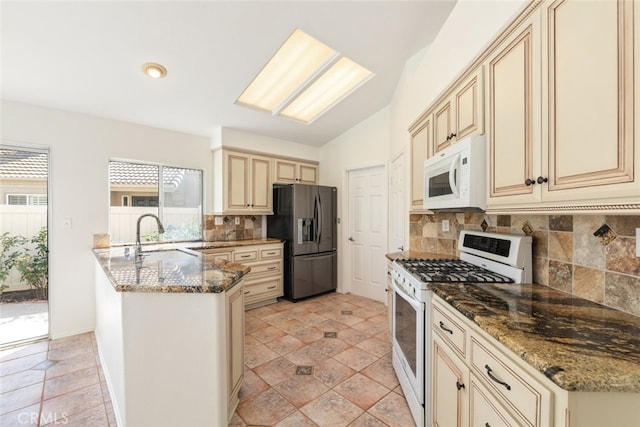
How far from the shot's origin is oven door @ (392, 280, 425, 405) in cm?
156

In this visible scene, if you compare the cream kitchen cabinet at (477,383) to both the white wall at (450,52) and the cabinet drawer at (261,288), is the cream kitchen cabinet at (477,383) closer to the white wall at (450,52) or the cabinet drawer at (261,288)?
the white wall at (450,52)

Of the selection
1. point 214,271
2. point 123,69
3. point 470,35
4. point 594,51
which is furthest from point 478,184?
point 123,69

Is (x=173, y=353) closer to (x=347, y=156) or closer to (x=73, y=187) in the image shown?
(x=73, y=187)

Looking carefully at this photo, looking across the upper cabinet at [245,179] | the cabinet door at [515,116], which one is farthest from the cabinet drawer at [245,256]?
the cabinet door at [515,116]

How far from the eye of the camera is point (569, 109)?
98 centimetres

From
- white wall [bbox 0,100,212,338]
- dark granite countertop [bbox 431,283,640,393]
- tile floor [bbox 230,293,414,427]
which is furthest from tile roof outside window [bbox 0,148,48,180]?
dark granite countertop [bbox 431,283,640,393]

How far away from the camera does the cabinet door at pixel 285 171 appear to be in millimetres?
4266

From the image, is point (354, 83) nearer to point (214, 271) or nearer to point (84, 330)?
point (214, 271)

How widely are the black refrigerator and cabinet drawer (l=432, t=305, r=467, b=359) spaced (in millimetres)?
2689

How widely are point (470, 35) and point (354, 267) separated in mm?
3336

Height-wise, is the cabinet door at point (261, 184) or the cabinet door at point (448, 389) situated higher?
the cabinet door at point (261, 184)

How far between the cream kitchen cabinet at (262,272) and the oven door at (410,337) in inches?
85.5

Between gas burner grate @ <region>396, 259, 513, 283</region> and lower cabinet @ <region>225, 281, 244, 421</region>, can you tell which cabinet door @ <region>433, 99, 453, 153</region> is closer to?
gas burner grate @ <region>396, 259, 513, 283</region>

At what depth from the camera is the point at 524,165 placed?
3.98 ft
